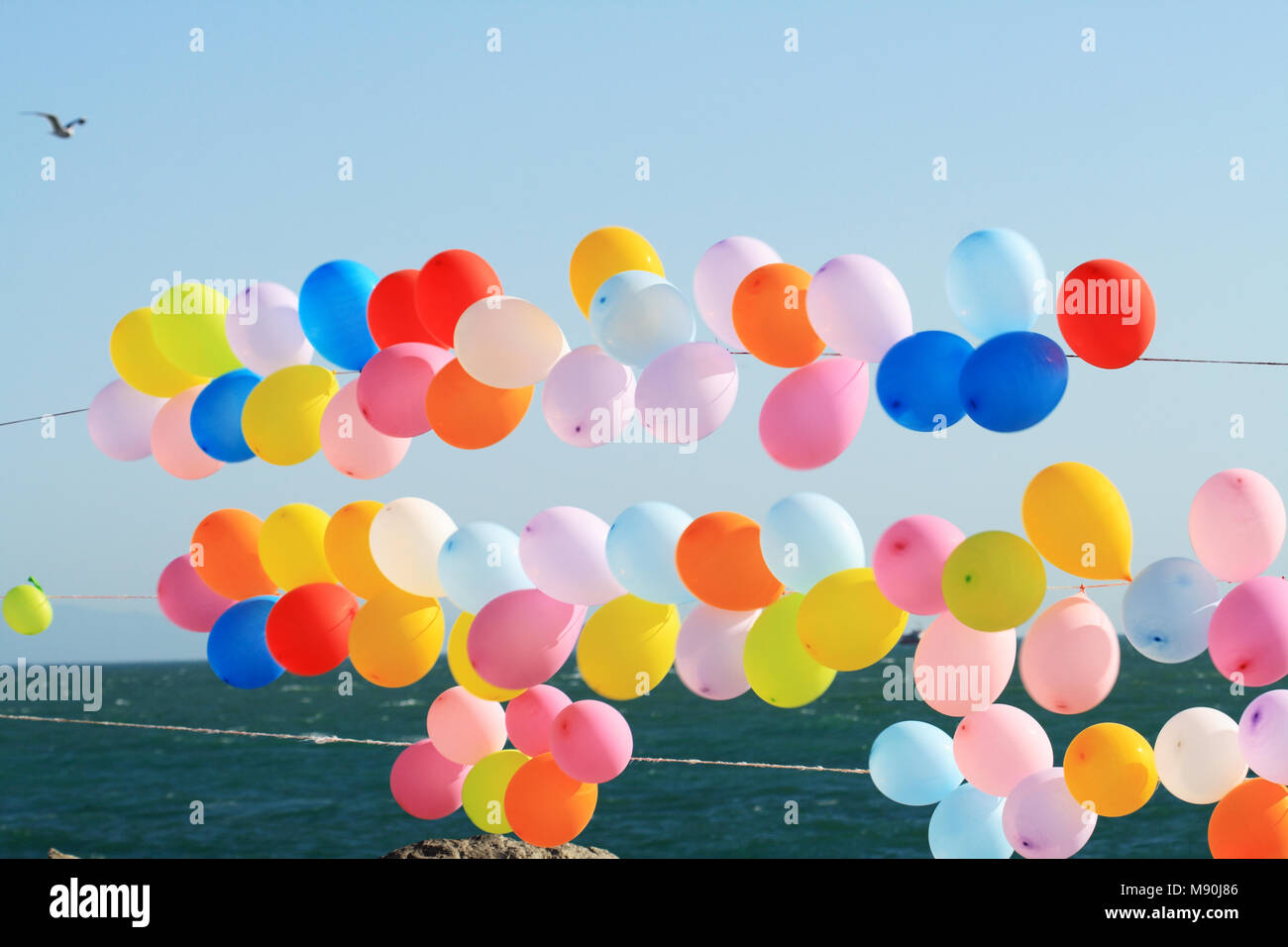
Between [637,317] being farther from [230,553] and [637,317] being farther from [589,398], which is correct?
[230,553]

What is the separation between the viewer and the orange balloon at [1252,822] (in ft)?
14.1

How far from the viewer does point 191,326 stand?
525 cm

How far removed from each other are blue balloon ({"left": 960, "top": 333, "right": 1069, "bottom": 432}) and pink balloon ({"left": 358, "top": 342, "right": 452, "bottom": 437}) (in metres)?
1.80

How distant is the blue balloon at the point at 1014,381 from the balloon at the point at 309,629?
2.32m

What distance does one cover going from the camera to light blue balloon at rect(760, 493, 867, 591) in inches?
171

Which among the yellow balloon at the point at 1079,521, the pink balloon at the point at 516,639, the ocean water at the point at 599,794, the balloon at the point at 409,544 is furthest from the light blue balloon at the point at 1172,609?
the ocean water at the point at 599,794

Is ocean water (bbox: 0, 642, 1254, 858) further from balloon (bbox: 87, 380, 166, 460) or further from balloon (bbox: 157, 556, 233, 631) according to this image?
balloon (bbox: 87, 380, 166, 460)

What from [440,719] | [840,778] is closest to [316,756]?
[840,778]

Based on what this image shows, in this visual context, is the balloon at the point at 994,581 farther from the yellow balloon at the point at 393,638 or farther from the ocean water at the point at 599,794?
the ocean water at the point at 599,794

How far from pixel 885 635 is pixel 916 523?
38 centimetres

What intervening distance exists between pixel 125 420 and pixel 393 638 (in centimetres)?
167

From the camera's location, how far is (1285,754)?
4277 mm

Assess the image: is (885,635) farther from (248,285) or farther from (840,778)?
(840,778)

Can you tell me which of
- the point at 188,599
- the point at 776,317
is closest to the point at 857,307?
the point at 776,317
